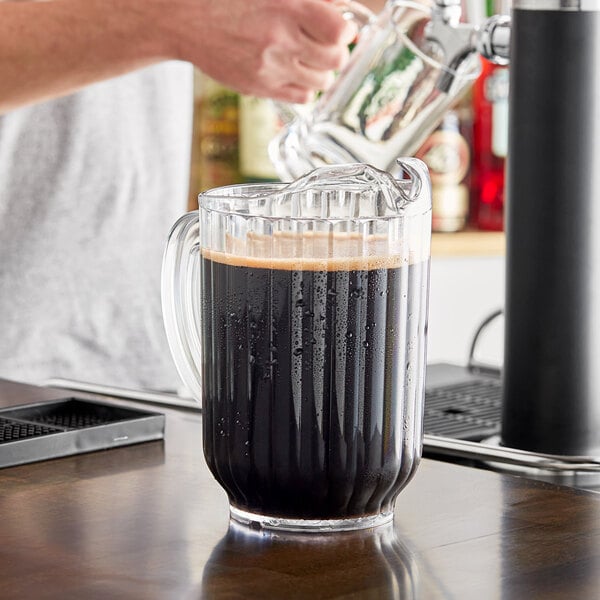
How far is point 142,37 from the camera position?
1225 mm

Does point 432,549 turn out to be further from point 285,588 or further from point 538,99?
point 538,99

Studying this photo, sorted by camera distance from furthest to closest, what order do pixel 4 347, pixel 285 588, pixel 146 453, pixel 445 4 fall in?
pixel 4 347 < pixel 445 4 < pixel 146 453 < pixel 285 588

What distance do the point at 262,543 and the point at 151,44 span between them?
76 cm

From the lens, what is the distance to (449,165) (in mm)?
2406

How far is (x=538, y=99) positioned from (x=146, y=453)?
33 cm

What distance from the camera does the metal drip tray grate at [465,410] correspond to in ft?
2.84

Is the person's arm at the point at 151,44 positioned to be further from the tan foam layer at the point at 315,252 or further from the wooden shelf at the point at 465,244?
the wooden shelf at the point at 465,244

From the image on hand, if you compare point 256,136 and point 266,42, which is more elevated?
point 266,42

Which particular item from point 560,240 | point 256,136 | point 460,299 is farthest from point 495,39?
point 460,299

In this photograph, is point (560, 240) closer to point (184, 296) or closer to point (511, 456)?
point (511, 456)

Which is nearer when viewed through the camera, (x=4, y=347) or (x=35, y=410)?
(x=35, y=410)

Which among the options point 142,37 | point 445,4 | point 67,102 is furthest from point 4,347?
point 445,4

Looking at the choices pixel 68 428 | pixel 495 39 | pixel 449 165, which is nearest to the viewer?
pixel 68 428

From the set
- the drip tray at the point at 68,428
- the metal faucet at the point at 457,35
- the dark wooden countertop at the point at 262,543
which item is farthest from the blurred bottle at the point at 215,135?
the dark wooden countertop at the point at 262,543
